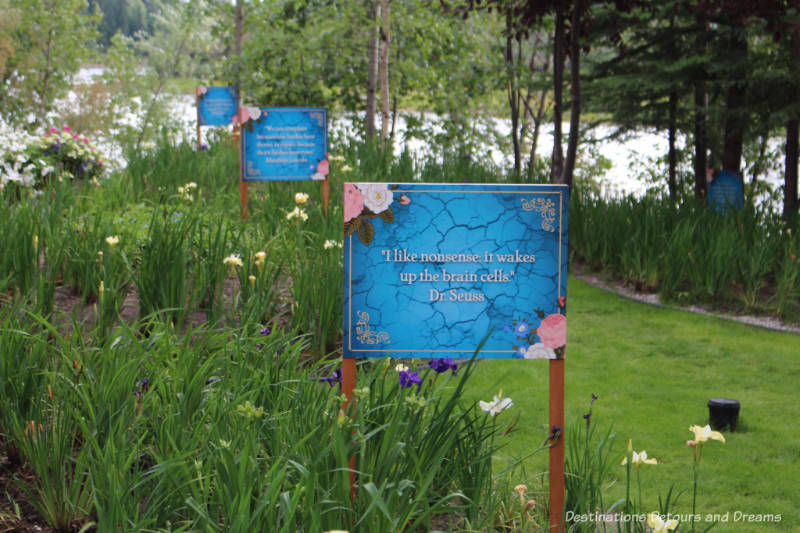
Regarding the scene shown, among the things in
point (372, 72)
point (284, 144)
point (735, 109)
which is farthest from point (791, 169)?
point (372, 72)

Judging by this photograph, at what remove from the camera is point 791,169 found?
25.2 ft

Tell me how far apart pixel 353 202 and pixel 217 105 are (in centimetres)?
1121

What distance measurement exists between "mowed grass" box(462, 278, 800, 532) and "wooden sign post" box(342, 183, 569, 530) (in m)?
0.33

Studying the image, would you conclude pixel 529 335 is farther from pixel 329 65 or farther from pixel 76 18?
pixel 76 18

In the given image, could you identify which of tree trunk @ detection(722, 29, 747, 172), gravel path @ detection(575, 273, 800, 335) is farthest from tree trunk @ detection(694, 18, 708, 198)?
gravel path @ detection(575, 273, 800, 335)

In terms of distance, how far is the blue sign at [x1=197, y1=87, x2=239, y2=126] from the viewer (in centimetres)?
1315

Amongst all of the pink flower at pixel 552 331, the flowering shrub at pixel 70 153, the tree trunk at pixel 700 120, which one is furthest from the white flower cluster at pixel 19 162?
the tree trunk at pixel 700 120

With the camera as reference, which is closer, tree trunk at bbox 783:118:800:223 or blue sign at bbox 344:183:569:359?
blue sign at bbox 344:183:569:359

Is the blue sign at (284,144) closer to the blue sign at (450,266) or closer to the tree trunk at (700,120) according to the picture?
the tree trunk at (700,120)

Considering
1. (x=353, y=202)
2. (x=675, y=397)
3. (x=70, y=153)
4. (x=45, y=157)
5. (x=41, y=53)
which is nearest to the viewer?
(x=353, y=202)

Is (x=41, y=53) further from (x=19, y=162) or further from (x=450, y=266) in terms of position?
(x=450, y=266)

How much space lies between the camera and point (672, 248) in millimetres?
6305

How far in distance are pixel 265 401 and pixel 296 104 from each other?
1049cm

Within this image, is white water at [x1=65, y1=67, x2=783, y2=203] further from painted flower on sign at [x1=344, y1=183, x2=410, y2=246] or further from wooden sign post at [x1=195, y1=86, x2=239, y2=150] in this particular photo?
painted flower on sign at [x1=344, y1=183, x2=410, y2=246]
